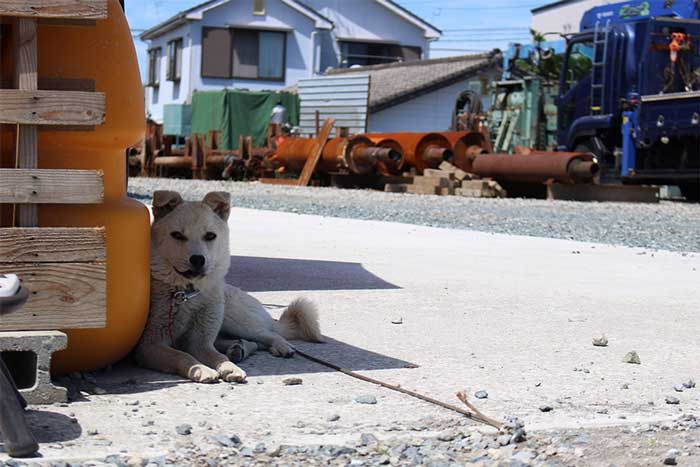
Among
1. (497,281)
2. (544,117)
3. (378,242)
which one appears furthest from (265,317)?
(544,117)

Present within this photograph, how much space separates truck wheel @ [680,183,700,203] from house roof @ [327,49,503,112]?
15413mm

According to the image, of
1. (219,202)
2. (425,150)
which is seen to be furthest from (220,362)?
(425,150)

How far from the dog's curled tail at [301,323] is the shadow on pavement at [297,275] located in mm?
1736

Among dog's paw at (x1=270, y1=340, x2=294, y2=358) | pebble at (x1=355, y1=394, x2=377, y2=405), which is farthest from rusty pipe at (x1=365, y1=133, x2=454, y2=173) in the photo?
pebble at (x1=355, y1=394, x2=377, y2=405)

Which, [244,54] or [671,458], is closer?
[671,458]

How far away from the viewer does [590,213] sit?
59.2 ft

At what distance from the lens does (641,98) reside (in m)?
22.0

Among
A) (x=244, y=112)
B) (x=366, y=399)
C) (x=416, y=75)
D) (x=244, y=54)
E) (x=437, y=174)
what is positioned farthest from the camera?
(x=244, y=54)

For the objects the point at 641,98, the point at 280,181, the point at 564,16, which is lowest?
the point at 280,181

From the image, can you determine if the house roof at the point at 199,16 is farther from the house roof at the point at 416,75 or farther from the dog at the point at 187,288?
the dog at the point at 187,288

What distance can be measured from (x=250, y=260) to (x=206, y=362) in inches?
185

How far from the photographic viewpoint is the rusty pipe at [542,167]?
2172 centimetres

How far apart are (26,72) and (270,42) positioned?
41.5 m

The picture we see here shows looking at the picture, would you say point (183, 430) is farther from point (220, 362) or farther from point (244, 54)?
point (244, 54)
